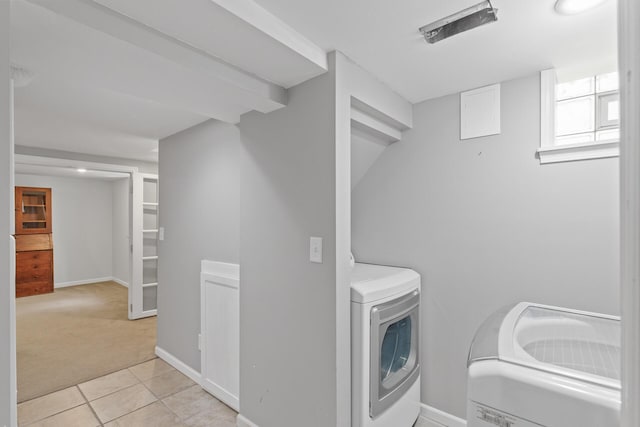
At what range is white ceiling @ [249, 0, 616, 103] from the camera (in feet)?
4.16

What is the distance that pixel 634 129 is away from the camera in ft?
1.11

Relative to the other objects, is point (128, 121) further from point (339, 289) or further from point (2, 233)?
point (339, 289)

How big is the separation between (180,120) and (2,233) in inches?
80.3

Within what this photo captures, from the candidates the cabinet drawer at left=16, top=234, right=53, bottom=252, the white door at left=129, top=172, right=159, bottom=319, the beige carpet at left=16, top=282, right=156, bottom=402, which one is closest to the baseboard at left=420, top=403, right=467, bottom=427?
the beige carpet at left=16, top=282, right=156, bottom=402

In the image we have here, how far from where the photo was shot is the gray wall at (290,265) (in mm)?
1581

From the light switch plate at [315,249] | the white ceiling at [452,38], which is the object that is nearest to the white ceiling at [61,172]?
the light switch plate at [315,249]

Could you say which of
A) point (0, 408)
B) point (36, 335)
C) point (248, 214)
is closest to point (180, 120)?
point (248, 214)

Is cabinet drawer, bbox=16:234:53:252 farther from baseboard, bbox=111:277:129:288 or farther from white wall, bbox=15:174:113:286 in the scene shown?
baseboard, bbox=111:277:129:288

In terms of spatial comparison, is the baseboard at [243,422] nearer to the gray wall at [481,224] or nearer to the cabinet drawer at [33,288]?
the gray wall at [481,224]

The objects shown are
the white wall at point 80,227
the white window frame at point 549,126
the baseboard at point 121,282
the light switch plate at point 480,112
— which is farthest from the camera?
the baseboard at point 121,282

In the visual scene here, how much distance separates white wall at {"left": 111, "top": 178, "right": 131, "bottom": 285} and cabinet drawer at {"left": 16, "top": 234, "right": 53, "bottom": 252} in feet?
3.60

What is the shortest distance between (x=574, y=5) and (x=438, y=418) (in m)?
2.42

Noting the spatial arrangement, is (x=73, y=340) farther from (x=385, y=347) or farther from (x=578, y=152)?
(x=578, y=152)

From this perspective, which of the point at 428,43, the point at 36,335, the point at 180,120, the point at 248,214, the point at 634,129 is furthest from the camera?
the point at 36,335
